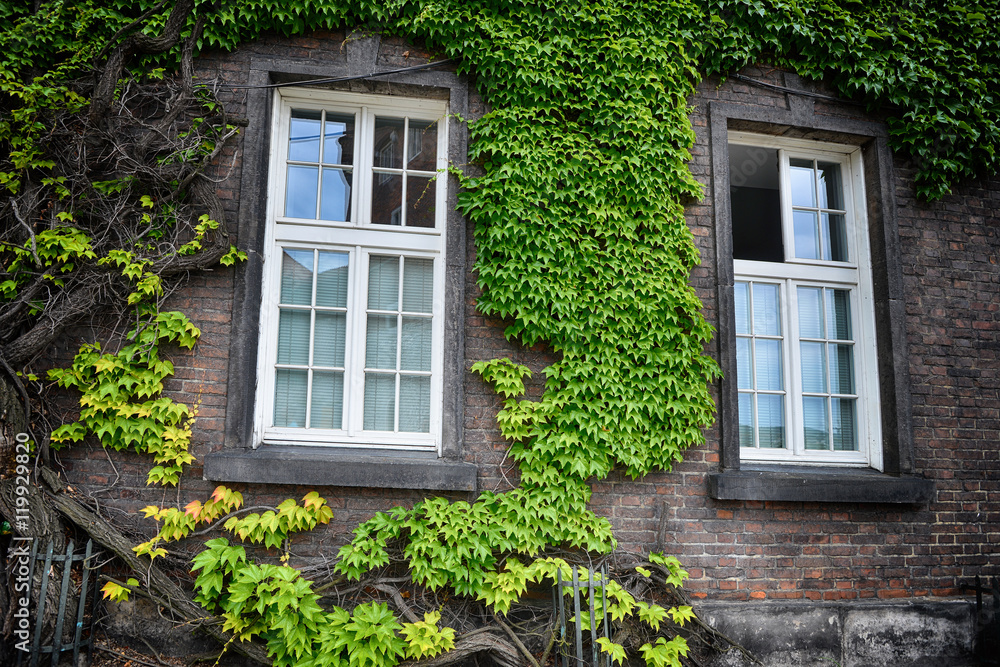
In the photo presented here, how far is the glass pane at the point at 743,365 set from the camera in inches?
189

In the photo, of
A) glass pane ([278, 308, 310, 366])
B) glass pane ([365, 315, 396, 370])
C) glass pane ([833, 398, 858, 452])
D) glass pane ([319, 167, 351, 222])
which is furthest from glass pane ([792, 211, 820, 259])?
glass pane ([278, 308, 310, 366])

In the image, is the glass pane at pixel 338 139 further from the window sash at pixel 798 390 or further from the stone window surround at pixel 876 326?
the window sash at pixel 798 390

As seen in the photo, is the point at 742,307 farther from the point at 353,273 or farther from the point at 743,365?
the point at 353,273

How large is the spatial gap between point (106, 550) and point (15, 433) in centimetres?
87

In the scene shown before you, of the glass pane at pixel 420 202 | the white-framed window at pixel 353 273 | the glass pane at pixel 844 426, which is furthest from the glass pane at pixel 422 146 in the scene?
the glass pane at pixel 844 426

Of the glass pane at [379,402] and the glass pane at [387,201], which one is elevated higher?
the glass pane at [387,201]

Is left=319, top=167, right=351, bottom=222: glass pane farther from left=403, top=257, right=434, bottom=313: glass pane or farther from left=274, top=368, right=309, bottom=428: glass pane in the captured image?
left=274, top=368, right=309, bottom=428: glass pane

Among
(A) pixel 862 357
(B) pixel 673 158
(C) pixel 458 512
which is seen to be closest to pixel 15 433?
(C) pixel 458 512

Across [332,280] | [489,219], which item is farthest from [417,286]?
[489,219]

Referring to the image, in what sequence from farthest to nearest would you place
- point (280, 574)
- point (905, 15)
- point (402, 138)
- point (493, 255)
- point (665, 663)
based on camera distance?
1. point (905, 15)
2. point (402, 138)
3. point (493, 255)
4. point (665, 663)
5. point (280, 574)

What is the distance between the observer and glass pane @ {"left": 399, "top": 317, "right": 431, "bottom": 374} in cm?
444

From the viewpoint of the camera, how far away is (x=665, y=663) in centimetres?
401

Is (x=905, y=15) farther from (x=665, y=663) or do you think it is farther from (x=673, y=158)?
(x=665, y=663)

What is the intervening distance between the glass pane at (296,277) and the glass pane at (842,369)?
13.0 ft
